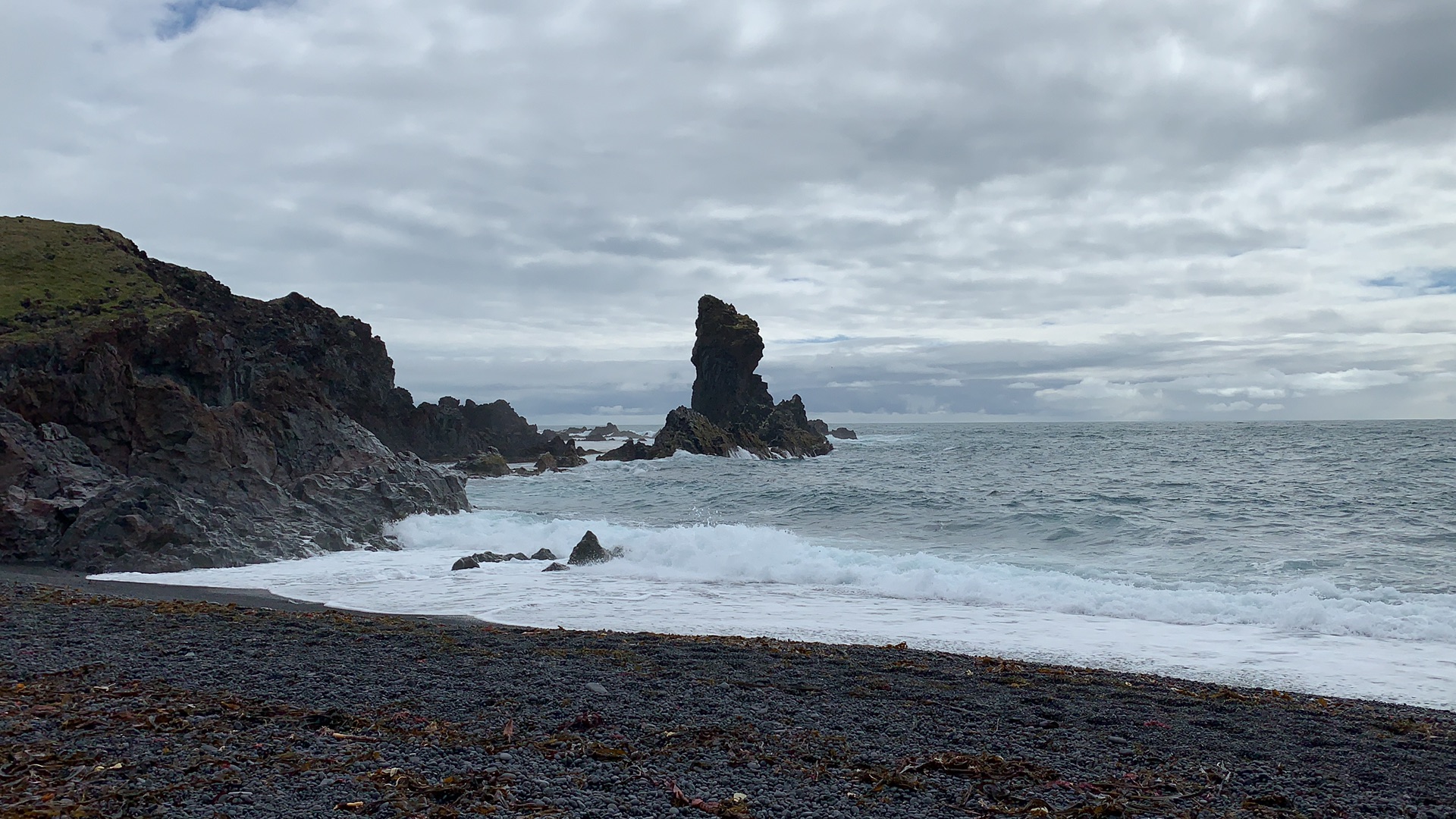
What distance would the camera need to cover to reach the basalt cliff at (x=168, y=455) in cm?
1656

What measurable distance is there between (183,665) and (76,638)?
2069mm

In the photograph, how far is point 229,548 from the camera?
57.7 feet

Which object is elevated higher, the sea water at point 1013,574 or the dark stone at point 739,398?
the dark stone at point 739,398

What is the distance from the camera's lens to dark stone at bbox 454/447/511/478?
50938 millimetres

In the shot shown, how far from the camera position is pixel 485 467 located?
51.2 metres

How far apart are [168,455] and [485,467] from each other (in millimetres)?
31437

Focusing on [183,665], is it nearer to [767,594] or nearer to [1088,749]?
[1088,749]

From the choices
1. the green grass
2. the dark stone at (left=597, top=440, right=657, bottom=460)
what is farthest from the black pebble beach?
the dark stone at (left=597, top=440, right=657, bottom=460)

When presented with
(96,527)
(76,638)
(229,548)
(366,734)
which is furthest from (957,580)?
(96,527)

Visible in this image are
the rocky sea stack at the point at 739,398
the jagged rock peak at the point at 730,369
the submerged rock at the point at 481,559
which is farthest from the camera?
the jagged rock peak at the point at 730,369

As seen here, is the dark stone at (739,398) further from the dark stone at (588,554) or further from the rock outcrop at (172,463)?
the dark stone at (588,554)

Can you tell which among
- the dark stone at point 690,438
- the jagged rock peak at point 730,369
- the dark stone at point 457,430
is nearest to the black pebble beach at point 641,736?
the dark stone at point 457,430

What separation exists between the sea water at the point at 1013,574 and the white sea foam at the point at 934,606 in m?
0.05

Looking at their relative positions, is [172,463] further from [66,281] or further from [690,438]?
[690,438]
